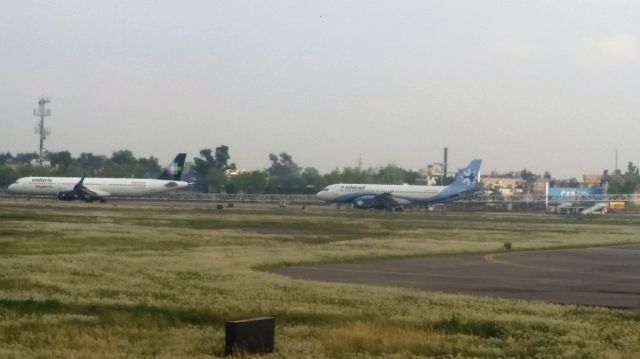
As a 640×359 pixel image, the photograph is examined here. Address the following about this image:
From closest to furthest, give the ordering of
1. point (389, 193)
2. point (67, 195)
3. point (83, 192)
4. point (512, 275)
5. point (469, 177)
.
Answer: point (512, 275) → point (83, 192) → point (67, 195) → point (389, 193) → point (469, 177)

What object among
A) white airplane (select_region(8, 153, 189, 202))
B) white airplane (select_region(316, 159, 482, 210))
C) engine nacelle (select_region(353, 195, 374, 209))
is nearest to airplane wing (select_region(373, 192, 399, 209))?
white airplane (select_region(316, 159, 482, 210))

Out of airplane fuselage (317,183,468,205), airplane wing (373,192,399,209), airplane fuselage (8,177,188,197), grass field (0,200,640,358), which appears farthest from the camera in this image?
airplane fuselage (317,183,468,205)

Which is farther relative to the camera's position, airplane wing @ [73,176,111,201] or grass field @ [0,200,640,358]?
airplane wing @ [73,176,111,201]

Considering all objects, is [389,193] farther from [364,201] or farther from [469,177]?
[469,177]

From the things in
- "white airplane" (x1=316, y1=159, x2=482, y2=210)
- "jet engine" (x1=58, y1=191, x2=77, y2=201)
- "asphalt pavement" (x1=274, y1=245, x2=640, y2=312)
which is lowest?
"asphalt pavement" (x1=274, y1=245, x2=640, y2=312)

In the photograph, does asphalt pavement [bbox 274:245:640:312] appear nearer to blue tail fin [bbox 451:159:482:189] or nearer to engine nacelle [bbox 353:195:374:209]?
engine nacelle [bbox 353:195:374:209]

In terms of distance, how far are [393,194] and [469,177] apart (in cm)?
1242

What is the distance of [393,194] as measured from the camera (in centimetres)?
12500

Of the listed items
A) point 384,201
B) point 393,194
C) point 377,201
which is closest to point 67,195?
point 377,201

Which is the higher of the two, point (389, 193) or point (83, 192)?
point (389, 193)

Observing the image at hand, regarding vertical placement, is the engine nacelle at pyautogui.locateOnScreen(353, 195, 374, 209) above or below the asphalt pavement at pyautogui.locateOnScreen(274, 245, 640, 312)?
above

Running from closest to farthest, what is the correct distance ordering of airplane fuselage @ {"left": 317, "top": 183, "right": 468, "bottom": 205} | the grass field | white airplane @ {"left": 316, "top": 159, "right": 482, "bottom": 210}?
the grass field → white airplane @ {"left": 316, "top": 159, "right": 482, "bottom": 210} → airplane fuselage @ {"left": 317, "top": 183, "right": 468, "bottom": 205}

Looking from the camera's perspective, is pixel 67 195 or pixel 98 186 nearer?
pixel 67 195

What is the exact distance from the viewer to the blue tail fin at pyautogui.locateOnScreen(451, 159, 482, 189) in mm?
129625
